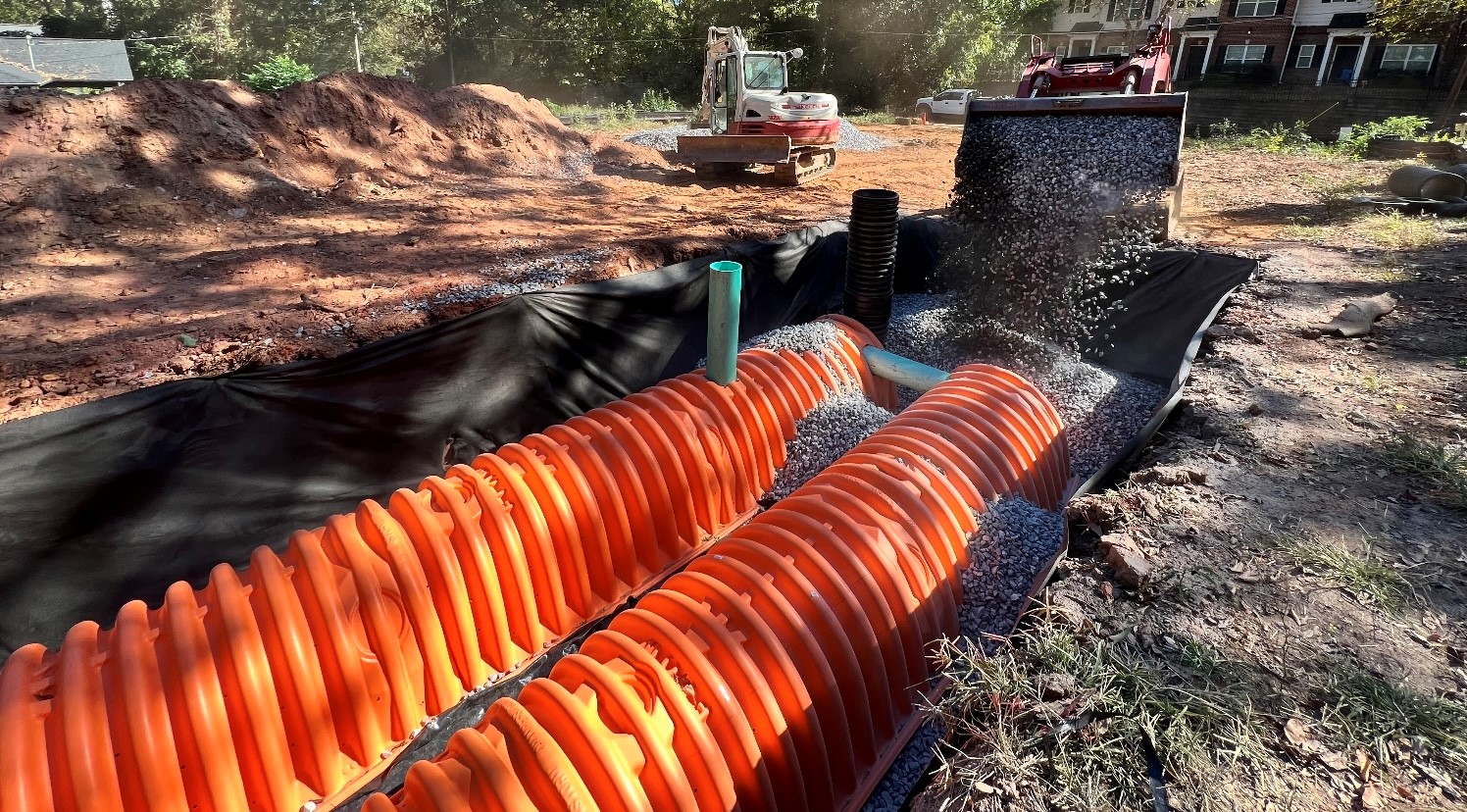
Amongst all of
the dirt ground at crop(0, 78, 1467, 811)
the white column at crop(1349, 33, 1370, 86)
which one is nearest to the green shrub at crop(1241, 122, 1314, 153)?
the dirt ground at crop(0, 78, 1467, 811)

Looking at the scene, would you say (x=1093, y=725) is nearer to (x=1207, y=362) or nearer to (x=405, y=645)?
(x=405, y=645)

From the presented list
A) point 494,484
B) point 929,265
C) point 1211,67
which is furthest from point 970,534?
point 1211,67

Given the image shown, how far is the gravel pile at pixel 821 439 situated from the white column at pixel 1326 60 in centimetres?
3648

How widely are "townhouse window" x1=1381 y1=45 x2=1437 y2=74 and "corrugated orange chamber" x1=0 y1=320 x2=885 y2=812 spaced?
38.7 m

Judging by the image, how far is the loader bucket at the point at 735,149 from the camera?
12781 mm

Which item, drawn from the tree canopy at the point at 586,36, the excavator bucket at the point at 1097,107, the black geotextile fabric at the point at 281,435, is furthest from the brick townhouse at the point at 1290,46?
the black geotextile fabric at the point at 281,435

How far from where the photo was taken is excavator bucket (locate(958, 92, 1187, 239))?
688 centimetres

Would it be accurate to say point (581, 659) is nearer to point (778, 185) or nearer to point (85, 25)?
point (778, 185)

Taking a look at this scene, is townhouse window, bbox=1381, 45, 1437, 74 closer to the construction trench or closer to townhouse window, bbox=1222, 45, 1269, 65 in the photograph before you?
townhouse window, bbox=1222, 45, 1269, 65

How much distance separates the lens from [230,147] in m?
9.88

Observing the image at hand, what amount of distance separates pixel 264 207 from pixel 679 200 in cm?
612

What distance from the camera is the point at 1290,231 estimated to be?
358 inches

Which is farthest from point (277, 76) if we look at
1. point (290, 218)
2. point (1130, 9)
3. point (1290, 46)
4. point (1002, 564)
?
point (1290, 46)

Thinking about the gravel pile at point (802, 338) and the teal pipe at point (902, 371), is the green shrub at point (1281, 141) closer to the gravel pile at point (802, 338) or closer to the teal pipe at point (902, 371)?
the teal pipe at point (902, 371)
